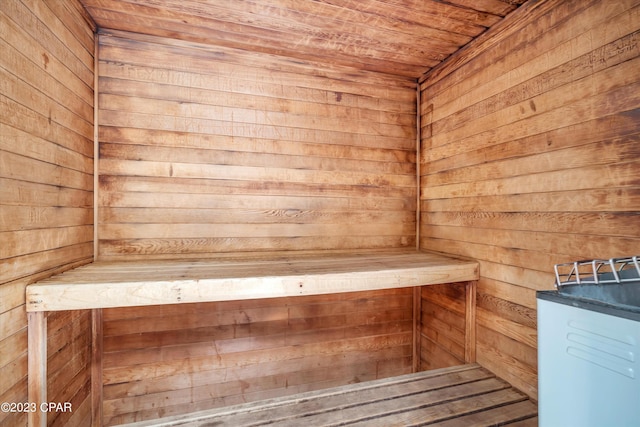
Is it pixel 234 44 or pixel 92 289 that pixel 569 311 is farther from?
pixel 234 44

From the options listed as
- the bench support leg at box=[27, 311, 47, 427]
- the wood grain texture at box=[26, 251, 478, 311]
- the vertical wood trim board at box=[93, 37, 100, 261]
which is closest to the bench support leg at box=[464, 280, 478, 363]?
the wood grain texture at box=[26, 251, 478, 311]

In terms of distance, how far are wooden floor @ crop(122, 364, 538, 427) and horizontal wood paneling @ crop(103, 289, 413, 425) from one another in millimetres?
609

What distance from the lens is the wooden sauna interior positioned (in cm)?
133

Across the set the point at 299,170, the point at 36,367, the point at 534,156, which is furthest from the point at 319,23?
the point at 36,367

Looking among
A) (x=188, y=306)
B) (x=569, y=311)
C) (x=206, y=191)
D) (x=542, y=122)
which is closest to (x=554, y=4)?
(x=542, y=122)

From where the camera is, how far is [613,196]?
1292 millimetres

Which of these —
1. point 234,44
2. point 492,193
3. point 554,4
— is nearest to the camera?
point 554,4

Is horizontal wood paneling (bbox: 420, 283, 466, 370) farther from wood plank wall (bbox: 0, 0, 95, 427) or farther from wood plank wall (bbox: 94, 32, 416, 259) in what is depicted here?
wood plank wall (bbox: 0, 0, 95, 427)

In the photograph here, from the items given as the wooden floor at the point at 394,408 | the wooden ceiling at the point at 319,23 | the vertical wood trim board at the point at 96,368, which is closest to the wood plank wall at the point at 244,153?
the wooden ceiling at the point at 319,23

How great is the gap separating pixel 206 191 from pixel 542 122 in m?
2.14

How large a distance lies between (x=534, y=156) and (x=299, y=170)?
153 cm

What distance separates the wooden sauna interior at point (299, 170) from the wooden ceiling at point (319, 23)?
14 mm

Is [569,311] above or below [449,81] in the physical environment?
below

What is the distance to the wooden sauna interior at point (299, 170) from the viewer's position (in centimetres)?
133
